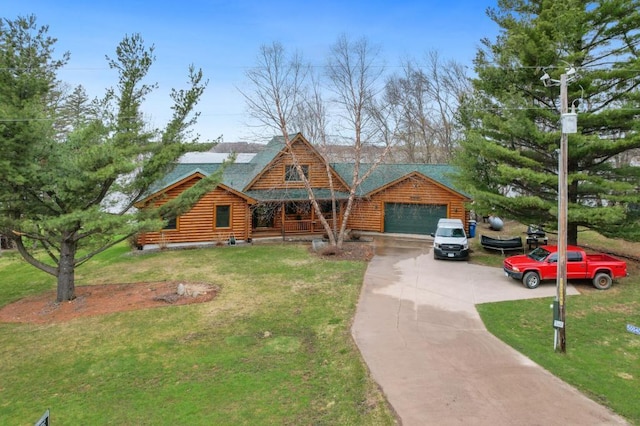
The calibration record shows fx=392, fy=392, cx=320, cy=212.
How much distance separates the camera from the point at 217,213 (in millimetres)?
22109

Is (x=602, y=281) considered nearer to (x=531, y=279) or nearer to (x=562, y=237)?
(x=531, y=279)

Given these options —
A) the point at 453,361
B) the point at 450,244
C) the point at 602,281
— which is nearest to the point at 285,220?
the point at 450,244

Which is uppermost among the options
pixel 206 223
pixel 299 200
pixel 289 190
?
pixel 289 190

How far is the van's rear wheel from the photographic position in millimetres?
13672

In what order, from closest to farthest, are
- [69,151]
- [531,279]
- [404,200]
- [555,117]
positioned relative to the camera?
[69,151] < [531,279] < [555,117] < [404,200]

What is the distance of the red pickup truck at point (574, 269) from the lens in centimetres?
1354

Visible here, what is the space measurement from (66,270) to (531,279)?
15.5 meters

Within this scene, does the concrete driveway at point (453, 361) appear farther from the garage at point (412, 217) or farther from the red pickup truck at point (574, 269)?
the garage at point (412, 217)

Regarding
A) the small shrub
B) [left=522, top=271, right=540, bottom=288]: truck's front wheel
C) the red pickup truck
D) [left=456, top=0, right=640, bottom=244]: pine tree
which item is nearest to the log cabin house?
the small shrub

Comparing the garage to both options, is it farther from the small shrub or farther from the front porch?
the small shrub

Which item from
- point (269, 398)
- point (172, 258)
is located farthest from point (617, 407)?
point (172, 258)

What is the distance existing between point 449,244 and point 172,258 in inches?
513

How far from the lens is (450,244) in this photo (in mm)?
17891

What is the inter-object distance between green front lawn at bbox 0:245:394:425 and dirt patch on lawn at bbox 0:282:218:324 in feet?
1.66
